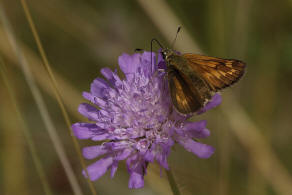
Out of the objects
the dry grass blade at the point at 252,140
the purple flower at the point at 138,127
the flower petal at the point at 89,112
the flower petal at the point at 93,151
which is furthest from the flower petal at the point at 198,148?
the dry grass blade at the point at 252,140

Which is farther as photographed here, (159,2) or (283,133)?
(283,133)

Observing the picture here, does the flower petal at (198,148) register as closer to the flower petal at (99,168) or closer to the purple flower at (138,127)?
the purple flower at (138,127)

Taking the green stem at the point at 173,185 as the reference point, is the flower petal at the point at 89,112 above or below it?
above

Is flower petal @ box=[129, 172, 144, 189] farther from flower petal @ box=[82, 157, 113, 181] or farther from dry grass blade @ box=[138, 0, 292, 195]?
dry grass blade @ box=[138, 0, 292, 195]

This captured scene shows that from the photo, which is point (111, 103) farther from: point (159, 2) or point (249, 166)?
point (249, 166)

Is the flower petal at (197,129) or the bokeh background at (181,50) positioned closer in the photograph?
the flower petal at (197,129)

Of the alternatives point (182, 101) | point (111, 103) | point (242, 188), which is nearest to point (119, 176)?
point (242, 188)

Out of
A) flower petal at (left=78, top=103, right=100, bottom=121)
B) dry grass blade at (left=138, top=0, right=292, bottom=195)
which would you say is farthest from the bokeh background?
flower petal at (left=78, top=103, right=100, bottom=121)
